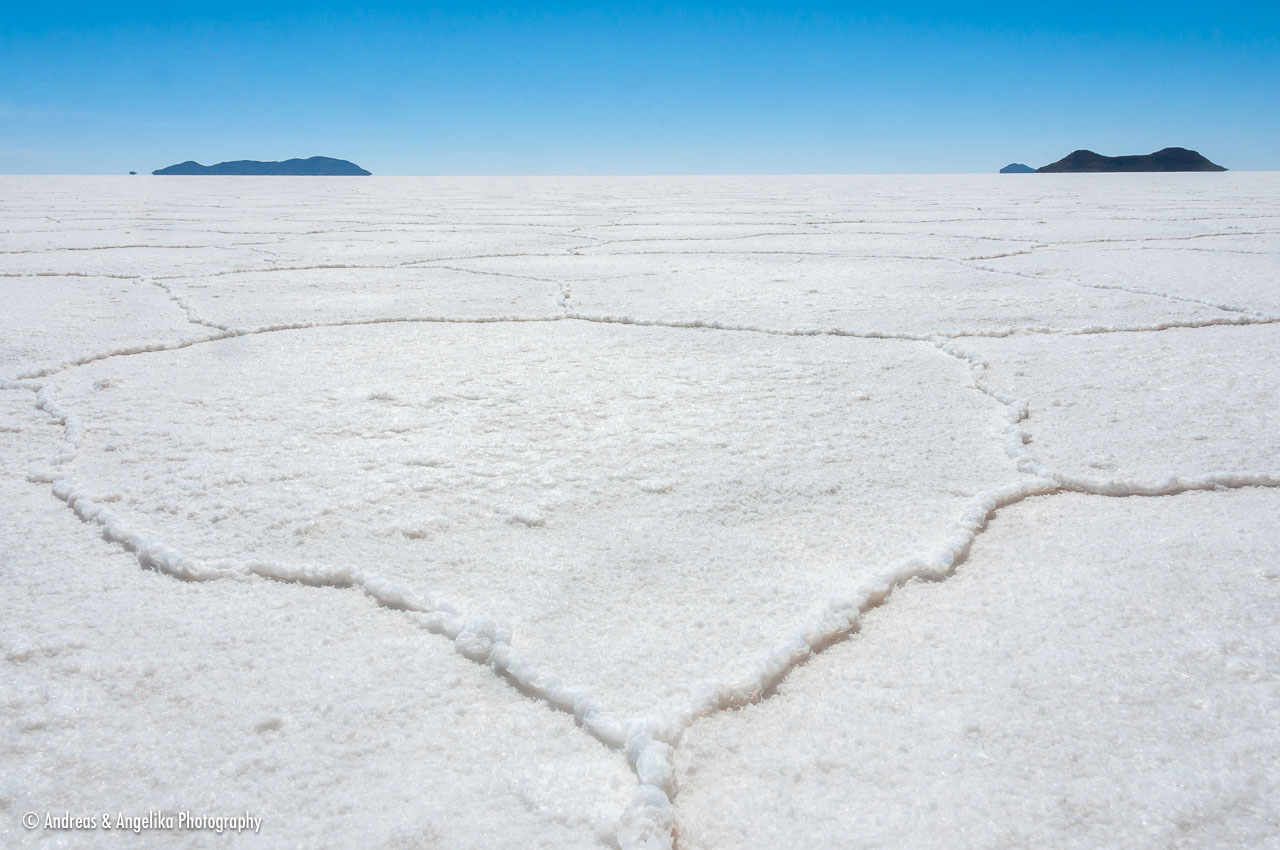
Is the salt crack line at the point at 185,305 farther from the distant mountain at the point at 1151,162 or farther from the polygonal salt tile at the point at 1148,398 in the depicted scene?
the distant mountain at the point at 1151,162

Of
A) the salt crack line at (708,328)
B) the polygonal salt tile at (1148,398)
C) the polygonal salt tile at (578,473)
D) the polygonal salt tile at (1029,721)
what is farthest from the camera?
the salt crack line at (708,328)

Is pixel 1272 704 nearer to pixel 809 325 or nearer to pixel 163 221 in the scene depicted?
pixel 809 325

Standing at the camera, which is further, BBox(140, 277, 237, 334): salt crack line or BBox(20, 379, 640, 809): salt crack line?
BBox(140, 277, 237, 334): salt crack line

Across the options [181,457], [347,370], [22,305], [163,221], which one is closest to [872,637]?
[181,457]

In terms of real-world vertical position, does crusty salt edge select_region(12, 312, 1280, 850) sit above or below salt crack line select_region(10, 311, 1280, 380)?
below

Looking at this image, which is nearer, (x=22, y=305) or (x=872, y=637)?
(x=872, y=637)

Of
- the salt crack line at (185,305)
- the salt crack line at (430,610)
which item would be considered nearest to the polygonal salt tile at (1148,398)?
the salt crack line at (430,610)

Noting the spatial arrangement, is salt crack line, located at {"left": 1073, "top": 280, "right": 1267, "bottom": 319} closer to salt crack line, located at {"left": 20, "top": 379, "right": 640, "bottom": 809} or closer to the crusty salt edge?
the crusty salt edge

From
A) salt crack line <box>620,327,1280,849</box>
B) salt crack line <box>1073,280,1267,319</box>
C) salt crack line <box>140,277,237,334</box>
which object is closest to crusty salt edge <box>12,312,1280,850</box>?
salt crack line <box>620,327,1280,849</box>
